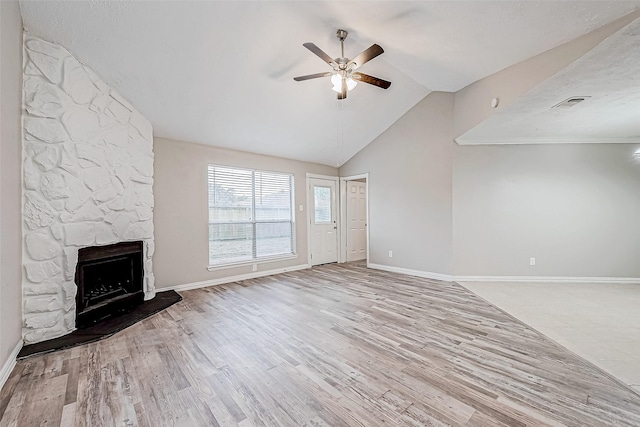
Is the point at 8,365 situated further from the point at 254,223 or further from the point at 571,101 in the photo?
the point at 571,101

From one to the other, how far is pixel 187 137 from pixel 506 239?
5.72 meters

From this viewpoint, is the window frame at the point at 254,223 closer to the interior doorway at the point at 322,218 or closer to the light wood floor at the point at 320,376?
the interior doorway at the point at 322,218

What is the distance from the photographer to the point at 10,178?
2.12 metres

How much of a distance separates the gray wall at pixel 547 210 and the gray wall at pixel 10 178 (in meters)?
5.53

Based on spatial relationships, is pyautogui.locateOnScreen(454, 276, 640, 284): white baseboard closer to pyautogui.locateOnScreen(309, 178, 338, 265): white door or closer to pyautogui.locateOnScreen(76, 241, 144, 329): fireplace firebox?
pyautogui.locateOnScreen(309, 178, 338, 265): white door

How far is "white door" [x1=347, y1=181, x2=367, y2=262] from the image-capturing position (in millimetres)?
6750

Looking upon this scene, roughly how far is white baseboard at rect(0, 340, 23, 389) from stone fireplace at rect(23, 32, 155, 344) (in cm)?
23

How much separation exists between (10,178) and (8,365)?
1.46 metres

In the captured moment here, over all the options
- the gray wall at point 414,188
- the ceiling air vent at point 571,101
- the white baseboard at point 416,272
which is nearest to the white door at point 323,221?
the gray wall at point 414,188

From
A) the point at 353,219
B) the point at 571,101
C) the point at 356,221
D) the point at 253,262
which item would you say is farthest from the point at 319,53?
the point at 356,221

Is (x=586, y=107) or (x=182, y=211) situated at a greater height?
(x=586, y=107)

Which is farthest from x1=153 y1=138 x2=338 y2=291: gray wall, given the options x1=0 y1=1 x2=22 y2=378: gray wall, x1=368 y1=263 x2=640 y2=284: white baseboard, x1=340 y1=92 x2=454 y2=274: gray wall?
x1=368 y1=263 x2=640 y2=284: white baseboard

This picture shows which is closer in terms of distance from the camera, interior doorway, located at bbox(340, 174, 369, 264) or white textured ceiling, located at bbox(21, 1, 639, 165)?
white textured ceiling, located at bbox(21, 1, 639, 165)

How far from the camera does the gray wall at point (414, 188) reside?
4746mm
